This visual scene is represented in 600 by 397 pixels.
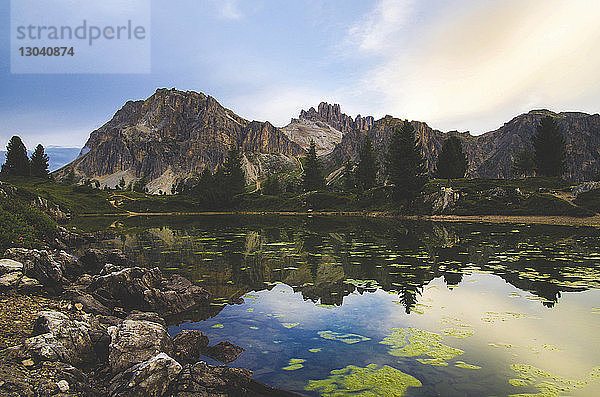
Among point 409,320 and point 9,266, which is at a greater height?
point 9,266

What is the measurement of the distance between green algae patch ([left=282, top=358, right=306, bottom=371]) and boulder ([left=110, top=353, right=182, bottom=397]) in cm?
257

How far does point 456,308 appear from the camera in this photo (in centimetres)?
1130

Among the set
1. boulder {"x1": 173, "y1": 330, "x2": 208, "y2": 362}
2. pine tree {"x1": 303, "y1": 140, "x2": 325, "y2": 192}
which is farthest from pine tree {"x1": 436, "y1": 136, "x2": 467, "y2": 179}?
boulder {"x1": 173, "y1": 330, "x2": 208, "y2": 362}

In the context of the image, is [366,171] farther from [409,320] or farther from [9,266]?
[9,266]

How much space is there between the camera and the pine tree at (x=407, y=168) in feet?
207

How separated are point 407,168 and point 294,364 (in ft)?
202

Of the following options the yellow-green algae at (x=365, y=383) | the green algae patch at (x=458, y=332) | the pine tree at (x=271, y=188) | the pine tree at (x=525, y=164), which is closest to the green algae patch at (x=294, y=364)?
the yellow-green algae at (x=365, y=383)

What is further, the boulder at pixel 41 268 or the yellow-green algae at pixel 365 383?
the boulder at pixel 41 268

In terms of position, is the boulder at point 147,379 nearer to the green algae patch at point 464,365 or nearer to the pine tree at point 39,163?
the green algae patch at point 464,365

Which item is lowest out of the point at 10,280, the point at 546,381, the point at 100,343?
the point at 546,381

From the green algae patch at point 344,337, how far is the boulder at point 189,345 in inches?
136

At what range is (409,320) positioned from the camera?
1022 centimetres

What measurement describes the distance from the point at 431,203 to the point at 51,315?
203ft

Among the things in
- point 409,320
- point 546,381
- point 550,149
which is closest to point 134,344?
point 409,320
